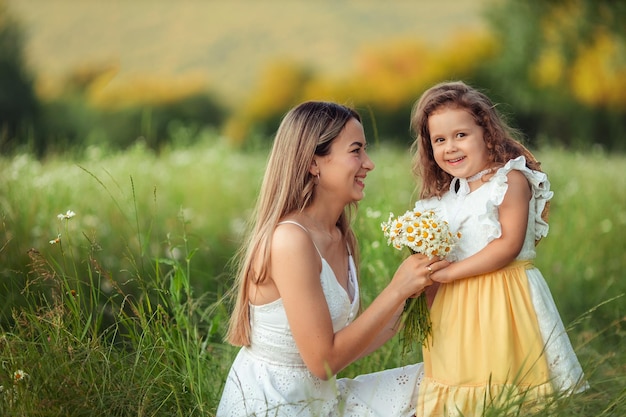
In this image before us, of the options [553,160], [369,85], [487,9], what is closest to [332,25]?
[369,85]

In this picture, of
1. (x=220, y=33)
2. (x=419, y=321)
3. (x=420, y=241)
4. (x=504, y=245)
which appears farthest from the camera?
(x=220, y=33)

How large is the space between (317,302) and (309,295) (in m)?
0.04

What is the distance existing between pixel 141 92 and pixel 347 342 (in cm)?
1909

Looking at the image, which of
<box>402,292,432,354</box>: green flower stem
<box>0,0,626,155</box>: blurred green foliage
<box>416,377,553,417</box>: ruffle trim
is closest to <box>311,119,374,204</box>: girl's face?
<box>402,292,432,354</box>: green flower stem

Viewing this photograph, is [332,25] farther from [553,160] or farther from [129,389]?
[129,389]

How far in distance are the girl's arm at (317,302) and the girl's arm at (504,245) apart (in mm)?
103

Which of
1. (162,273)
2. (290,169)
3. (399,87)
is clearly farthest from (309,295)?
(399,87)

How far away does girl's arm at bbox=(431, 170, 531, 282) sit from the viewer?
2.72m

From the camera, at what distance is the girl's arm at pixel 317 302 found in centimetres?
270

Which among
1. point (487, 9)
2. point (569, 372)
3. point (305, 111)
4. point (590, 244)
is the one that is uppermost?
point (487, 9)

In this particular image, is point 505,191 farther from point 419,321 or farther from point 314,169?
point 314,169

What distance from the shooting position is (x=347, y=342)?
273 centimetres

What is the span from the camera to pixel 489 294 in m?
2.75

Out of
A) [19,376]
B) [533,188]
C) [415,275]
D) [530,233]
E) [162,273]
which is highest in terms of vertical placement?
[533,188]
